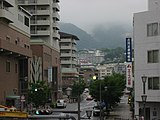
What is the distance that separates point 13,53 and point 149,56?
26068 mm

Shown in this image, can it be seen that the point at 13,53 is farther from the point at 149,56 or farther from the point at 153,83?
the point at 153,83

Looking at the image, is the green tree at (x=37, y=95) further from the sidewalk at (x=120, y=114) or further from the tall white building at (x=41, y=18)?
the tall white building at (x=41, y=18)

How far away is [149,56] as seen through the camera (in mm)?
46844

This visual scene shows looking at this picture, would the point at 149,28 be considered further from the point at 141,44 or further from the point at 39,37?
the point at 39,37

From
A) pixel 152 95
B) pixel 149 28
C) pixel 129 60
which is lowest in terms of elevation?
pixel 152 95

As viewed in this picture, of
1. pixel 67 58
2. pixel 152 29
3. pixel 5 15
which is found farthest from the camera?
pixel 67 58

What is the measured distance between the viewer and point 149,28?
46812mm

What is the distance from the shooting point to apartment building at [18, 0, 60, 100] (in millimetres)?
99731

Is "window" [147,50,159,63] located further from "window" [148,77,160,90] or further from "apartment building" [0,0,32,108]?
"apartment building" [0,0,32,108]

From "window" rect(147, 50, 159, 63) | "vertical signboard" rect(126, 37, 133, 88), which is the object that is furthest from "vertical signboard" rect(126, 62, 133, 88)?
"window" rect(147, 50, 159, 63)

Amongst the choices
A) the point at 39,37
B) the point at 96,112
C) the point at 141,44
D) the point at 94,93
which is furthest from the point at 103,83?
the point at 39,37

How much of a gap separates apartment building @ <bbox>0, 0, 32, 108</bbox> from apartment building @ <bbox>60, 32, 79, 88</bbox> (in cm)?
6392

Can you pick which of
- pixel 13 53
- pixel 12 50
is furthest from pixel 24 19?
pixel 12 50

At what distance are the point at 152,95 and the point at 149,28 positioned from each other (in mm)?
7171
